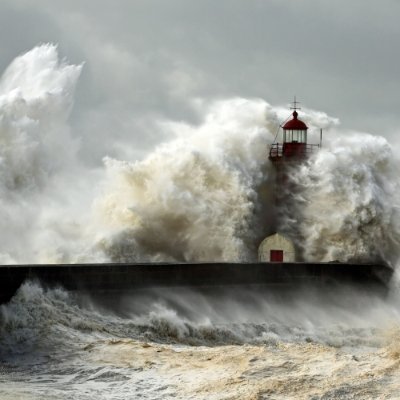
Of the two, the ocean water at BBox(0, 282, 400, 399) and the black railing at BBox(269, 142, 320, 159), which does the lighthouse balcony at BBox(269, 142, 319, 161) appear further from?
the ocean water at BBox(0, 282, 400, 399)

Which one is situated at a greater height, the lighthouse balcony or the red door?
the lighthouse balcony

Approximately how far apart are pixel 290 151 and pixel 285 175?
498 mm

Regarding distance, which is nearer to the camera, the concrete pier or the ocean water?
the ocean water

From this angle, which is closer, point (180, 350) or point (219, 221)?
point (180, 350)

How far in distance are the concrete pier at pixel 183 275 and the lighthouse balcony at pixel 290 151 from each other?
292 cm

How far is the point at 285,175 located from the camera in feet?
60.2

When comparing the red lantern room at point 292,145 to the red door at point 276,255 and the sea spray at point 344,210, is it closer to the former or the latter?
the sea spray at point 344,210

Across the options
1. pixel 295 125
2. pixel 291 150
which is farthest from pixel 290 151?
pixel 295 125

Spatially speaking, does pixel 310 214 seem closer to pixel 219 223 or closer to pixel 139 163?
pixel 219 223

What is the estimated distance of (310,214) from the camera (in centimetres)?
1798

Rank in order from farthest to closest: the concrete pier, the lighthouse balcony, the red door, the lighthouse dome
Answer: the lighthouse dome < the lighthouse balcony < the red door < the concrete pier

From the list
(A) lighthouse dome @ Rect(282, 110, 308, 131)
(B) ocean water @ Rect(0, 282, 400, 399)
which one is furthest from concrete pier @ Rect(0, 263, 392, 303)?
(A) lighthouse dome @ Rect(282, 110, 308, 131)

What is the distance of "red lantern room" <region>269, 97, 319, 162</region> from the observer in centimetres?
1844

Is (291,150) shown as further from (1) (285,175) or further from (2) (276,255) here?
(2) (276,255)
